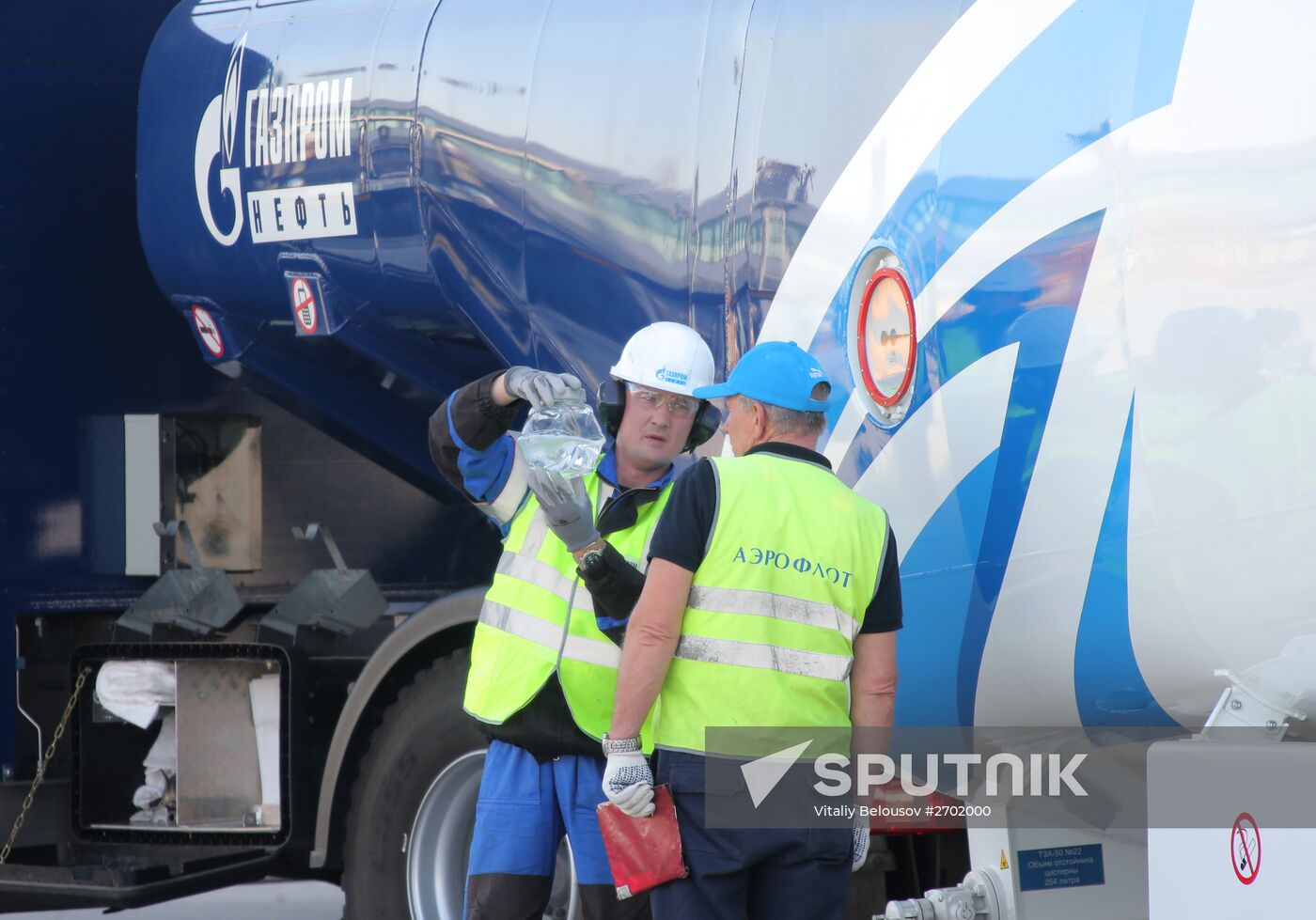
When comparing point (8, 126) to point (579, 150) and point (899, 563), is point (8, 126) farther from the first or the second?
point (899, 563)

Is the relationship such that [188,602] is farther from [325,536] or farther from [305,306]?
[305,306]

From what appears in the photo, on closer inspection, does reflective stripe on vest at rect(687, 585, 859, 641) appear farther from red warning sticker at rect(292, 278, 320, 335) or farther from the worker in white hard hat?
red warning sticker at rect(292, 278, 320, 335)

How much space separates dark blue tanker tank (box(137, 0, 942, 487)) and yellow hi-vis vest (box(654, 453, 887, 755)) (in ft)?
2.03

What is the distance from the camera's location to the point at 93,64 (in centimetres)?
552

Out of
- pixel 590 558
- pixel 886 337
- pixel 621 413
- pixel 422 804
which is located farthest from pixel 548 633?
pixel 422 804

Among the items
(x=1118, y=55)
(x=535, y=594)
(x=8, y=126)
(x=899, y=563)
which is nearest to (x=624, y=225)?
(x=535, y=594)

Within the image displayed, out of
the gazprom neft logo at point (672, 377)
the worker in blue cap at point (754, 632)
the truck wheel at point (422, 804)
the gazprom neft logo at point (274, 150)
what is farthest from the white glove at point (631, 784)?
the gazprom neft logo at point (274, 150)

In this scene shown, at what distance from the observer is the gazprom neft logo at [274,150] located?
16.0 feet

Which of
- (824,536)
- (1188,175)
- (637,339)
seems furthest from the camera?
(637,339)

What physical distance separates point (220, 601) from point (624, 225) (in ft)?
7.29

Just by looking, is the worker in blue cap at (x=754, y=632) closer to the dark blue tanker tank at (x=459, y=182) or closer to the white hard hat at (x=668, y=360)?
the white hard hat at (x=668, y=360)

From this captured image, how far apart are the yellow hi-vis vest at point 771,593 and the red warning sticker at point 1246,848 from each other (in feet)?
2.77

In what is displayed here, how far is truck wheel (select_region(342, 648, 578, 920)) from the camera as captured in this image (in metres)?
4.60

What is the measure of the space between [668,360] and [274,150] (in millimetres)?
2020
